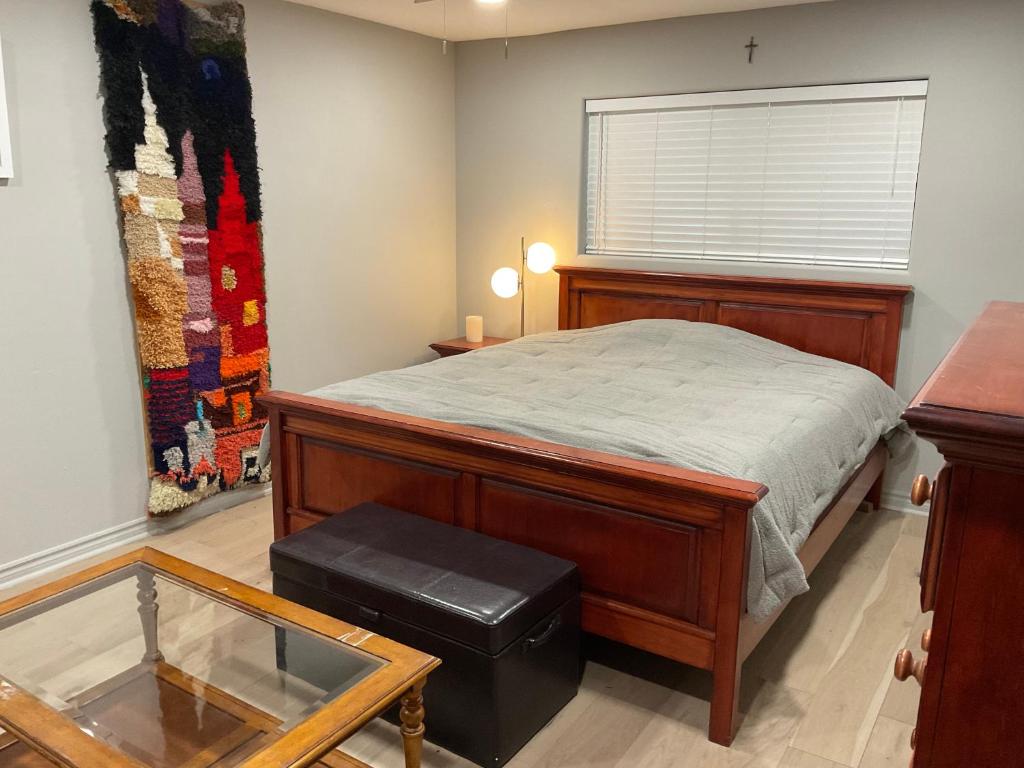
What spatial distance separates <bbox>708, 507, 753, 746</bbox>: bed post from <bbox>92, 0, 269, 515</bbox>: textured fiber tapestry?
2.23 meters

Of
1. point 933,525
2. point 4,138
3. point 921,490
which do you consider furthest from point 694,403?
point 4,138

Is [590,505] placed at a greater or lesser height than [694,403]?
lesser

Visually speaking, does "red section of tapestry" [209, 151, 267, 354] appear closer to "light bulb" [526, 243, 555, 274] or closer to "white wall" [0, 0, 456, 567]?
"white wall" [0, 0, 456, 567]

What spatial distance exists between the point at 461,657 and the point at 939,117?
9.25ft

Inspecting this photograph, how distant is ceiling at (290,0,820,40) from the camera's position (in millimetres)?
Result: 3480

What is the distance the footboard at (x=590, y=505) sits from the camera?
2012 mm

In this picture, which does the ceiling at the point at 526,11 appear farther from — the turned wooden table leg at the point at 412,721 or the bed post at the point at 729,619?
the turned wooden table leg at the point at 412,721

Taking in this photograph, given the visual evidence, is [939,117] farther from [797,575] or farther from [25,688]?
[25,688]

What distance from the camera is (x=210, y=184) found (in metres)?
3.27

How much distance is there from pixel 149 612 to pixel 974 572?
5.97 feet

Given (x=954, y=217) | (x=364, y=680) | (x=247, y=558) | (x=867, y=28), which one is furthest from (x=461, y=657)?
(x=867, y=28)

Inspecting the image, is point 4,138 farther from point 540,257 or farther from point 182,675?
point 540,257

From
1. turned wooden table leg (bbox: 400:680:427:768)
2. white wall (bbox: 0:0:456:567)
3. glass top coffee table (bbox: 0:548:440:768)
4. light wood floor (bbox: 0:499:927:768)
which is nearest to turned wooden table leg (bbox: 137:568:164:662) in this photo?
glass top coffee table (bbox: 0:548:440:768)

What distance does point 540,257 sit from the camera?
4250 millimetres
